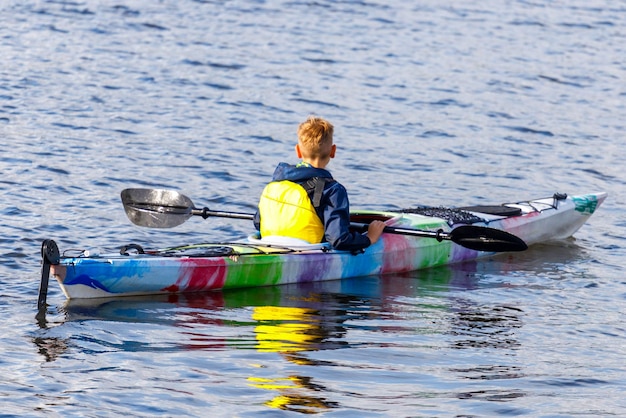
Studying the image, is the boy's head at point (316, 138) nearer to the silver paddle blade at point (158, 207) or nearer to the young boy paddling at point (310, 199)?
the young boy paddling at point (310, 199)

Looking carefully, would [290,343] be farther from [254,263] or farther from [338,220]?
[338,220]

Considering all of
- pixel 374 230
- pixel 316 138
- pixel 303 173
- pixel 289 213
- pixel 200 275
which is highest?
pixel 316 138

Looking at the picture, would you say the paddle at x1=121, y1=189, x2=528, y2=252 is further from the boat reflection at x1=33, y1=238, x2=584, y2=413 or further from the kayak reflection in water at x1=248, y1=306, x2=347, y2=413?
the kayak reflection in water at x1=248, y1=306, x2=347, y2=413

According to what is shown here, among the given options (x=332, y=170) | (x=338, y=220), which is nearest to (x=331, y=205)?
(x=338, y=220)

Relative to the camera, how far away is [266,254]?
307 inches

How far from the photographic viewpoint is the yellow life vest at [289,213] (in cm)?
771

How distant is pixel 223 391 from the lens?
5703 mm

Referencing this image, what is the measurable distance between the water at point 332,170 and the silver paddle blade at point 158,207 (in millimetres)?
440

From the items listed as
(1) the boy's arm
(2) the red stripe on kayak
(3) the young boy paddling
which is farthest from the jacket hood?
(2) the red stripe on kayak

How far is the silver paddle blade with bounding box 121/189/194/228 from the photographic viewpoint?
8.59 metres

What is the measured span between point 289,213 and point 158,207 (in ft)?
4.33

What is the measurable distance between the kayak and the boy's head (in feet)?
2.14

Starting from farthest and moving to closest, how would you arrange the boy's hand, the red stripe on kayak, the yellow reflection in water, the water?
the boy's hand, the red stripe on kayak, the water, the yellow reflection in water

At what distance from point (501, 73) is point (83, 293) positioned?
11.4 meters
